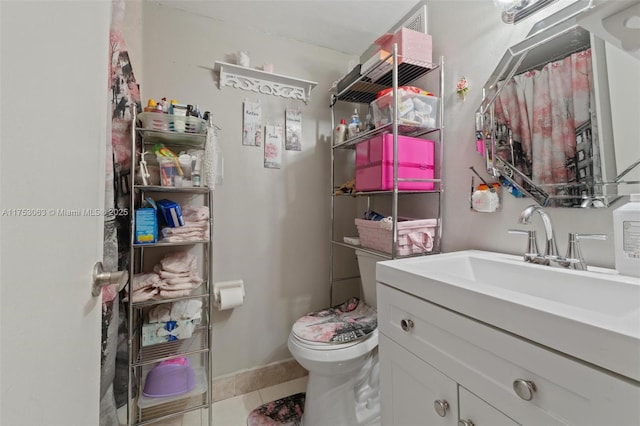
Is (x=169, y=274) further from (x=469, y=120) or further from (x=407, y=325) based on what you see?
(x=469, y=120)

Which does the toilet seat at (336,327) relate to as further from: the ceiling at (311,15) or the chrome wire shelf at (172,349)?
the ceiling at (311,15)

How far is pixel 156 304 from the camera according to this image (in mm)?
1287

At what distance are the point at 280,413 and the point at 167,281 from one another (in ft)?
3.12

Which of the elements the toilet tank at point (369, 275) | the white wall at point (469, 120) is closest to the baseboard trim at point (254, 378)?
the toilet tank at point (369, 275)

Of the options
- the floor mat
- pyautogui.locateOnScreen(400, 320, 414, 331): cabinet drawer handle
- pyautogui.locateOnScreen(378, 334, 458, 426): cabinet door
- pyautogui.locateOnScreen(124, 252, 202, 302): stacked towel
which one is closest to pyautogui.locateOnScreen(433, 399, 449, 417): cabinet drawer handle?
pyautogui.locateOnScreen(378, 334, 458, 426): cabinet door

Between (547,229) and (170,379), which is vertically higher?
(547,229)

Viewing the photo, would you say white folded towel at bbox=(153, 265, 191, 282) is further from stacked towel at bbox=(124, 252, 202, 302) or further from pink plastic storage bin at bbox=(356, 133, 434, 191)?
pink plastic storage bin at bbox=(356, 133, 434, 191)

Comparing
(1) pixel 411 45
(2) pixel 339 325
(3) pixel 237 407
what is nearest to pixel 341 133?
(1) pixel 411 45

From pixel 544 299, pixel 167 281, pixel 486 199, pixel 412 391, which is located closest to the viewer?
pixel 544 299

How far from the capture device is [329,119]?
187cm

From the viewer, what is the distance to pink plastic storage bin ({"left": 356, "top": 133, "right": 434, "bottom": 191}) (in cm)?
127

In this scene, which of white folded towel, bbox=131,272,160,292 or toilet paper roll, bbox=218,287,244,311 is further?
toilet paper roll, bbox=218,287,244,311

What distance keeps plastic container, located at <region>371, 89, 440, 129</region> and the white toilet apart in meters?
1.05

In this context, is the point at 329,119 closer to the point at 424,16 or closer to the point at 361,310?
the point at 424,16
